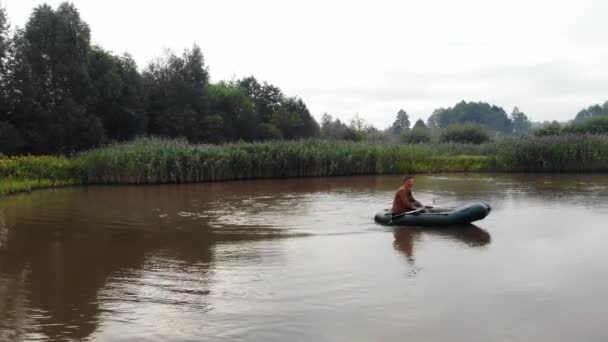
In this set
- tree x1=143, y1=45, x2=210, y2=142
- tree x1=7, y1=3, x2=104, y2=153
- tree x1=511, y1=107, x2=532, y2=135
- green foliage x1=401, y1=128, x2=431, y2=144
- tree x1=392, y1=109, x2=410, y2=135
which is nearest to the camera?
tree x1=7, y1=3, x2=104, y2=153

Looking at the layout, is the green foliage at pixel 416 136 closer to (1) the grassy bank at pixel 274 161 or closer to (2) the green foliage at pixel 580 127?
(2) the green foliage at pixel 580 127

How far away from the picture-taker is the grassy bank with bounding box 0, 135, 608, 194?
2405cm

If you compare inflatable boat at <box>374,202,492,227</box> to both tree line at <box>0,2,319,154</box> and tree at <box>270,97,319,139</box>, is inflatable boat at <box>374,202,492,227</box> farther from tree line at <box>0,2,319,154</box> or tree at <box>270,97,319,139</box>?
tree at <box>270,97,319,139</box>

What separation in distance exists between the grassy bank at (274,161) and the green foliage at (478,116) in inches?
3251

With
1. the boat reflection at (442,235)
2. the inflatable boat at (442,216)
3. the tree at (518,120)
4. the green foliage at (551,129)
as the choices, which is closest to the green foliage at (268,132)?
the green foliage at (551,129)

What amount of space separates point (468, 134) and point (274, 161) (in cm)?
2267

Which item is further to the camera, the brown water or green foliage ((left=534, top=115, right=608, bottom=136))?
green foliage ((left=534, top=115, right=608, bottom=136))

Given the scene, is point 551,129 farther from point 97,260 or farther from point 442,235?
point 97,260

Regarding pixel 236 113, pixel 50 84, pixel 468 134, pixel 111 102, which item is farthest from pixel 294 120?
pixel 50 84

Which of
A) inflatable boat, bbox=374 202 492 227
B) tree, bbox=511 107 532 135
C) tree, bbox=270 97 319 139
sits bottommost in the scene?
inflatable boat, bbox=374 202 492 227

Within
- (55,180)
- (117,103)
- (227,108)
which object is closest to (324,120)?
(227,108)

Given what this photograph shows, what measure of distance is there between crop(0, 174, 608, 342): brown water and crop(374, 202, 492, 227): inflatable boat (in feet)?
0.94

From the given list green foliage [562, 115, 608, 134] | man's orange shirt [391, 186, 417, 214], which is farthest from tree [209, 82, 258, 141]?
man's orange shirt [391, 186, 417, 214]

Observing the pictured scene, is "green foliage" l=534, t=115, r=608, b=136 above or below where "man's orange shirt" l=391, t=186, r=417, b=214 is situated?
above
